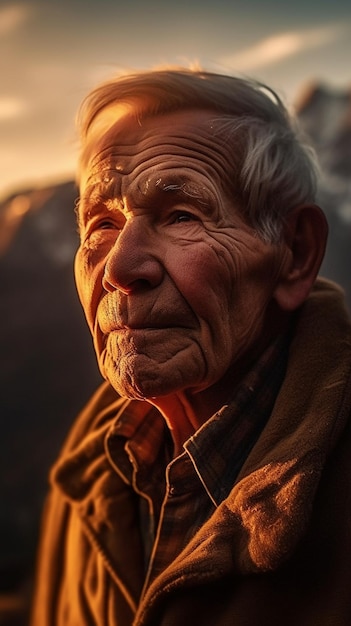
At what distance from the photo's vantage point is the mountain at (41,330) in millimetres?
3043

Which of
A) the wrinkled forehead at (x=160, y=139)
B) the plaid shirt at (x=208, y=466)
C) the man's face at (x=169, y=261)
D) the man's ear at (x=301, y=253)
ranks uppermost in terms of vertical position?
the wrinkled forehead at (x=160, y=139)

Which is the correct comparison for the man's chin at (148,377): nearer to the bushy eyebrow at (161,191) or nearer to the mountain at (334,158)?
the bushy eyebrow at (161,191)

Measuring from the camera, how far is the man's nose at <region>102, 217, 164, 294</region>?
1407 mm

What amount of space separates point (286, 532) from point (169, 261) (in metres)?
0.55

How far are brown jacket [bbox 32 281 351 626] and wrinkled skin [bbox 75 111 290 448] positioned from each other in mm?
160

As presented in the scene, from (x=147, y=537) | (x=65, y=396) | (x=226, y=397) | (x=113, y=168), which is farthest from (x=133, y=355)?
(x=65, y=396)

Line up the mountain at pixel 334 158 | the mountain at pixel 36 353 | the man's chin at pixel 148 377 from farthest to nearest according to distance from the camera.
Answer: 1. the mountain at pixel 36 353
2. the mountain at pixel 334 158
3. the man's chin at pixel 148 377

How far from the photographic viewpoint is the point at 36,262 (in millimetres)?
3436

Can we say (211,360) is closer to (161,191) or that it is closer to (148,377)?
(148,377)

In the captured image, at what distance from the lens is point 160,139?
1494 mm

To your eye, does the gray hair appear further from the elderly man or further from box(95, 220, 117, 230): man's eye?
box(95, 220, 117, 230): man's eye

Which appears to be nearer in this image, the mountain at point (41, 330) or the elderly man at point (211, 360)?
the elderly man at point (211, 360)

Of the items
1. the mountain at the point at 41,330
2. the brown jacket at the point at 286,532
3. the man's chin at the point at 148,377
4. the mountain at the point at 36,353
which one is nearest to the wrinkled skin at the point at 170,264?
the man's chin at the point at 148,377

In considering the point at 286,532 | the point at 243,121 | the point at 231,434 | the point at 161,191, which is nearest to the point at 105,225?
the point at 161,191
